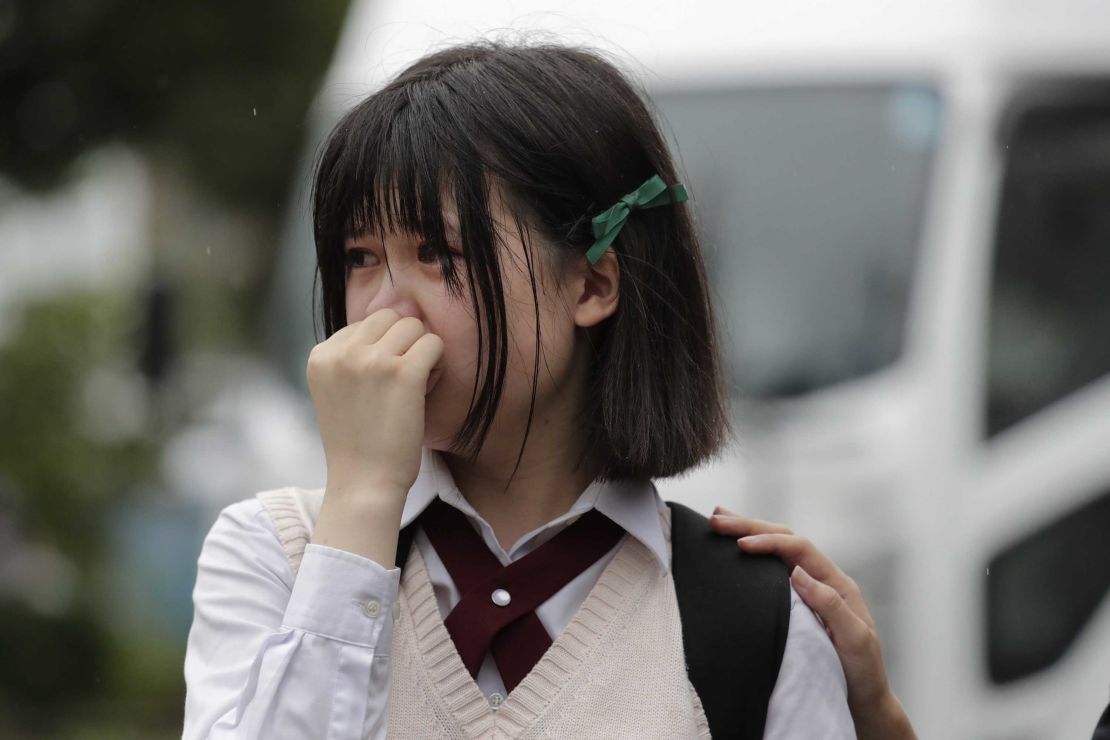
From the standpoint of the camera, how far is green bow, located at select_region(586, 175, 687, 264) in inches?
75.8

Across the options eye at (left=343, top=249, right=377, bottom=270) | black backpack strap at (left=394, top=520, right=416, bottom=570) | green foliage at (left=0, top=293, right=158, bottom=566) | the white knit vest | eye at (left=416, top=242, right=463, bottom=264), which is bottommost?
green foliage at (left=0, top=293, right=158, bottom=566)

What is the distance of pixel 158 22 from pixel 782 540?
16.3 ft

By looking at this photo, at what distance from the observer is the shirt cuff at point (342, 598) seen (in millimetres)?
1663

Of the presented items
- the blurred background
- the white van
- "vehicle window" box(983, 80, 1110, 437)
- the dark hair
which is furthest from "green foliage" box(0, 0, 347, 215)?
the dark hair

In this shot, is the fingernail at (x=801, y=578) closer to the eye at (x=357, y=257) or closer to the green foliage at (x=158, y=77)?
the eye at (x=357, y=257)

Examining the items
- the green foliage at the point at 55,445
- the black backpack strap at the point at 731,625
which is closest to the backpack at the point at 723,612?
the black backpack strap at the point at 731,625

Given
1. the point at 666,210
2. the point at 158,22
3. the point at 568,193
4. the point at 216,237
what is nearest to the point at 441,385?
the point at 568,193

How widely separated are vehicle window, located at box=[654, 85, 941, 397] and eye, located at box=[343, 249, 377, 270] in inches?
119

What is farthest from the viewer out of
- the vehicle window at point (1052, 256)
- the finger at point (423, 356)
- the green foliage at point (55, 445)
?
the green foliage at point (55, 445)

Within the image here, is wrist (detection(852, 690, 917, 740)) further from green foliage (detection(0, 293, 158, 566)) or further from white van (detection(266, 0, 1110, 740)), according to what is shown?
green foliage (detection(0, 293, 158, 566))

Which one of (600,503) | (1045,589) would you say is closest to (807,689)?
(600,503)

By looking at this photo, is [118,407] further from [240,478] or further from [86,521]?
[240,478]

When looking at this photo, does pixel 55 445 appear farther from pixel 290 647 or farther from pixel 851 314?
pixel 290 647

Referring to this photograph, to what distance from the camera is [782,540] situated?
1925mm
